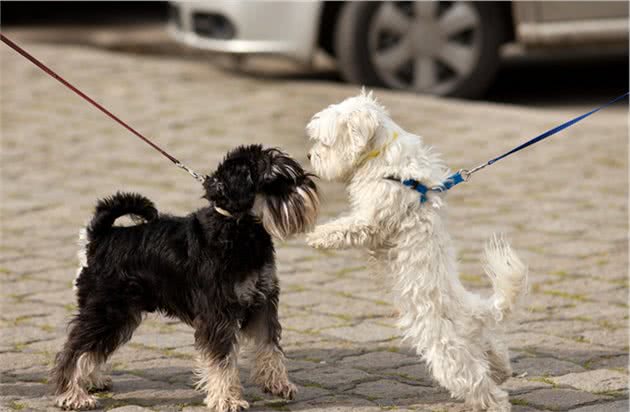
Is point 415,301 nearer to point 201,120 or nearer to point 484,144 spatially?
point 484,144

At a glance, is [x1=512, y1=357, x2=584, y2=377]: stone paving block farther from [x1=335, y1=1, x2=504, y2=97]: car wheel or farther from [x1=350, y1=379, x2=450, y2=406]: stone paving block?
[x1=335, y1=1, x2=504, y2=97]: car wheel

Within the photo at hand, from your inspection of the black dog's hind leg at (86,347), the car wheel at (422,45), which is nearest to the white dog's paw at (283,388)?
the black dog's hind leg at (86,347)

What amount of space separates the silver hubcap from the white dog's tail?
577cm

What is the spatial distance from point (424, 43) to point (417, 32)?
0.12 m

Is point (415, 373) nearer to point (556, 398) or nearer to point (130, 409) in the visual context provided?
point (556, 398)

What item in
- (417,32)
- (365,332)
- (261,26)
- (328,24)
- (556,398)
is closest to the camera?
(556,398)

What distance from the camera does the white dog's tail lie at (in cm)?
456

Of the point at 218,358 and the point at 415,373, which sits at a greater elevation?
the point at 218,358

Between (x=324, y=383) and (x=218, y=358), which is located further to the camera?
(x=324, y=383)

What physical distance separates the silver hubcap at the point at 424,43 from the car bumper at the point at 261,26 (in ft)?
1.93

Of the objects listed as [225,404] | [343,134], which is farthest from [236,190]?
[225,404]

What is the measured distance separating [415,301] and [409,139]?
655 mm

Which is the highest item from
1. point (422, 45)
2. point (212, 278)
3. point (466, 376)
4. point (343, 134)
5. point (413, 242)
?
point (343, 134)

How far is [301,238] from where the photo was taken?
5383 mm
